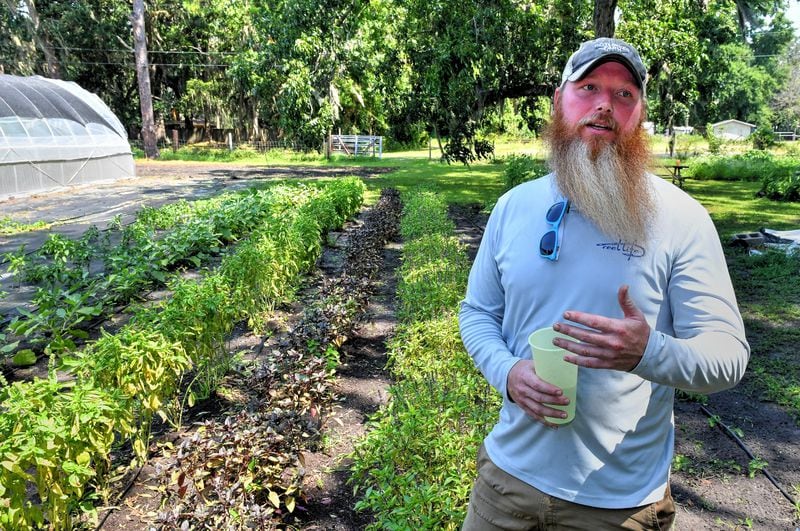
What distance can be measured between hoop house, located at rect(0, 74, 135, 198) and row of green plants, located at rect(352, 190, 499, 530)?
45.8ft

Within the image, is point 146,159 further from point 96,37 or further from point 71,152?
point 71,152

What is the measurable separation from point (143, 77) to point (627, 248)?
1269 inches

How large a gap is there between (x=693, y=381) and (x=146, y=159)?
32.5 m

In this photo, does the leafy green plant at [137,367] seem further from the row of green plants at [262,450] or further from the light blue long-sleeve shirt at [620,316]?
the light blue long-sleeve shirt at [620,316]

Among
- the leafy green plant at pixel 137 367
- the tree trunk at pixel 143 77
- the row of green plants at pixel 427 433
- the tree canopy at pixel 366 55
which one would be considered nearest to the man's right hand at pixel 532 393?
the row of green plants at pixel 427 433

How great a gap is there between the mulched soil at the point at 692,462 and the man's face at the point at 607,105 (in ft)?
7.79

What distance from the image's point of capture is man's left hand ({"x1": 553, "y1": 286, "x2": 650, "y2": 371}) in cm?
126

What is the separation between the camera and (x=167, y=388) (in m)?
3.68

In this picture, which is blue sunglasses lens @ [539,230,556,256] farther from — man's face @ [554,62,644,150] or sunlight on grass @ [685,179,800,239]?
sunlight on grass @ [685,179,800,239]

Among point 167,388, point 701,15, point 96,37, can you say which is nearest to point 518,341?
point 167,388

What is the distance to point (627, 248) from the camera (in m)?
1.44

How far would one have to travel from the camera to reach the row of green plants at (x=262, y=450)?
103 inches

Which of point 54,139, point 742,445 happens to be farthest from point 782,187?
point 54,139

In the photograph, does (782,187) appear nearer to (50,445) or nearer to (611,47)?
(611,47)
